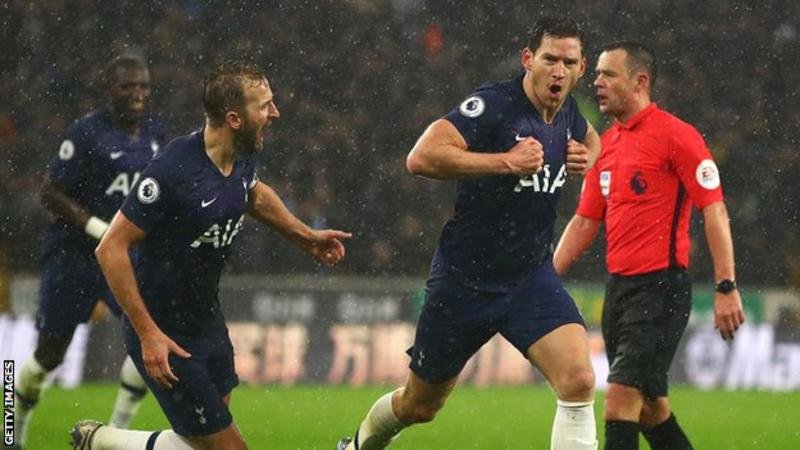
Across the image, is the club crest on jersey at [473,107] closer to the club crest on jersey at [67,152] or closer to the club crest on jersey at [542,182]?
the club crest on jersey at [542,182]

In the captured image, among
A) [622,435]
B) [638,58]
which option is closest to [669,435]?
[622,435]

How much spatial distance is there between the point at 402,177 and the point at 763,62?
15.8 feet

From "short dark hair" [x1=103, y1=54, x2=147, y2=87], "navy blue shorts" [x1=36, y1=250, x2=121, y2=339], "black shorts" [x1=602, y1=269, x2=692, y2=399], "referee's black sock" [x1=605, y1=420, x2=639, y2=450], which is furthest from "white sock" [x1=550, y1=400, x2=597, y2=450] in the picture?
"short dark hair" [x1=103, y1=54, x2=147, y2=87]

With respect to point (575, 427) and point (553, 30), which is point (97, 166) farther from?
point (575, 427)

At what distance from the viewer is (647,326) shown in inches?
280

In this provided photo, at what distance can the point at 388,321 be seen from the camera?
49.3ft

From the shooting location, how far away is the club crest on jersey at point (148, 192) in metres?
5.83

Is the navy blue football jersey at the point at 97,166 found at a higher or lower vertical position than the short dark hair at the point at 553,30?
lower

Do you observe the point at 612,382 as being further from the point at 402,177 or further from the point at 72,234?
the point at 402,177

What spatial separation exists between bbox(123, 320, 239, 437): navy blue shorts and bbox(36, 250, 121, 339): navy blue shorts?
2.73 m

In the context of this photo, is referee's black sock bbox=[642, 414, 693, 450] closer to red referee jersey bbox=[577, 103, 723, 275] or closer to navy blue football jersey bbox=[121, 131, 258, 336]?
red referee jersey bbox=[577, 103, 723, 275]

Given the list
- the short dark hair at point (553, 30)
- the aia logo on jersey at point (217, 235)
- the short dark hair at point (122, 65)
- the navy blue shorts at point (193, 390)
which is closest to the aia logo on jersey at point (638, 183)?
the short dark hair at point (553, 30)

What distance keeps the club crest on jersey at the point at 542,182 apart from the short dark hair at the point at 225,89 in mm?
1168

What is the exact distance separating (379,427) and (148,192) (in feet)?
5.76
